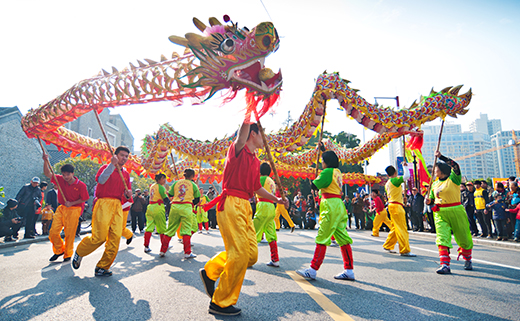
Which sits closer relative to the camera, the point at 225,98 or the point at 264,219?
the point at 225,98

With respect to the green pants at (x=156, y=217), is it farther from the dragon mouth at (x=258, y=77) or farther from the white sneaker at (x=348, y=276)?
the dragon mouth at (x=258, y=77)

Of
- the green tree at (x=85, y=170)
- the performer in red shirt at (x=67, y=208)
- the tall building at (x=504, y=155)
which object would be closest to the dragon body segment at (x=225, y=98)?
the performer in red shirt at (x=67, y=208)

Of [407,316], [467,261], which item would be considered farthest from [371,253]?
[407,316]

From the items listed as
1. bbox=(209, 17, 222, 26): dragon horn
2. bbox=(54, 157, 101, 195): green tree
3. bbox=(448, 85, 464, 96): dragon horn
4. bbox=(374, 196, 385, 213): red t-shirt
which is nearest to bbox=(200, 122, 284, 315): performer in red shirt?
bbox=(209, 17, 222, 26): dragon horn

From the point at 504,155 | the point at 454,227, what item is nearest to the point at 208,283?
the point at 454,227

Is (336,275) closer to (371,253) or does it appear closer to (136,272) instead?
(371,253)

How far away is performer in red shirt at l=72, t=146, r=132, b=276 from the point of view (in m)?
4.45

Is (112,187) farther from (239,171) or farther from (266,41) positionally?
(266,41)

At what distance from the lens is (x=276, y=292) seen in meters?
3.56

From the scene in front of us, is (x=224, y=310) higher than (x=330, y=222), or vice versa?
(x=330, y=222)

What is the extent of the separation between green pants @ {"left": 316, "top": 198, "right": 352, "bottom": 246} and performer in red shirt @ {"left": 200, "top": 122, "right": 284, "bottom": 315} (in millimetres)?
1486

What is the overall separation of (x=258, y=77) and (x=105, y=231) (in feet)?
10.6

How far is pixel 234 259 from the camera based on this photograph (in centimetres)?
289

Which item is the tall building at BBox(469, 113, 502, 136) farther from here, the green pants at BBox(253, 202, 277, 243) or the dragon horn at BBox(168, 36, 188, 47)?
the dragon horn at BBox(168, 36, 188, 47)
